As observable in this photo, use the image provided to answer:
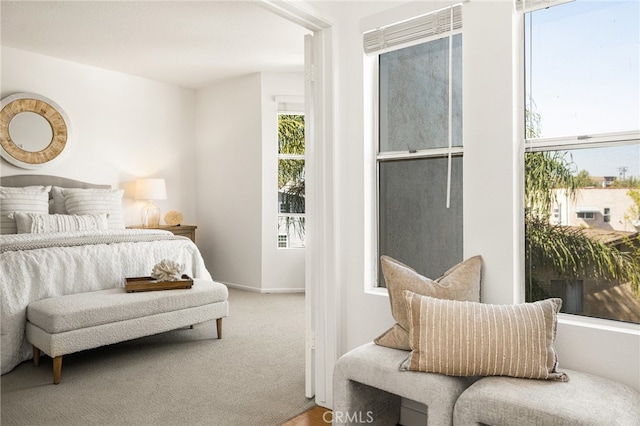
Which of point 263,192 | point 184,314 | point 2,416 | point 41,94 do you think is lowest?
point 2,416

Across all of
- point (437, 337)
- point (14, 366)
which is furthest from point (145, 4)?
point (437, 337)

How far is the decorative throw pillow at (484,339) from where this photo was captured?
173 cm

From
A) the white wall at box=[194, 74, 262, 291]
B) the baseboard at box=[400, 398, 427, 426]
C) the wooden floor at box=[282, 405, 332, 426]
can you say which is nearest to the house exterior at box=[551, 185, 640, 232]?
the baseboard at box=[400, 398, 427, 426]

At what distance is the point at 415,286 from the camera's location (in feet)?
6.72

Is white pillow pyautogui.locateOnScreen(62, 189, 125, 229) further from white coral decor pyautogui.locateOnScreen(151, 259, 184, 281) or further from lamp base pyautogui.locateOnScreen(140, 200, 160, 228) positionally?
white coral decor pyautogui.locateOnScreen(151, 259, 184, 281)

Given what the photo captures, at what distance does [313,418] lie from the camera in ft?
8.13

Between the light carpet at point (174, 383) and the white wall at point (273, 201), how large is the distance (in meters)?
1.74

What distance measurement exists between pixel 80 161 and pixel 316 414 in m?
4.40

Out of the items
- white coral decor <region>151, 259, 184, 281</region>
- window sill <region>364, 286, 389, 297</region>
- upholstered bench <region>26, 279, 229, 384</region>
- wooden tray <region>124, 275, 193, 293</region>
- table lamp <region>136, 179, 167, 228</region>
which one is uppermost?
table lamp <region>136, 179, 167, 228</region>

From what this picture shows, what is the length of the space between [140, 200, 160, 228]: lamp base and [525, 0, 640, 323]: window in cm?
504

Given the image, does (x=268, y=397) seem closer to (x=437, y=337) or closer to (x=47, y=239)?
(x=437, y=337)

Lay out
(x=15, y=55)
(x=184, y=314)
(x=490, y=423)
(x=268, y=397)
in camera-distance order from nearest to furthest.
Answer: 1. (x=490, y=423)
2. (x=268, y=397)
3. (x=184, y=314)
4. (x=15, y=55)

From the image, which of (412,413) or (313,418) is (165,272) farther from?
(412,413)

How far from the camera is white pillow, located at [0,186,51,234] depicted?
4.61 metres
